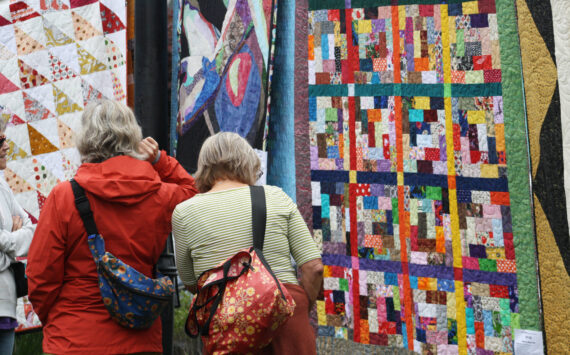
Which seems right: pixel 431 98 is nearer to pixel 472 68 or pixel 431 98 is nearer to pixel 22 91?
pixel 472 68

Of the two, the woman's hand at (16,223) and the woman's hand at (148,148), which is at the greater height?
the woman's hand at (148,148)

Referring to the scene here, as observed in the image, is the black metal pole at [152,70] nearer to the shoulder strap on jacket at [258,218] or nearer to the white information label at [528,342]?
the shoulder strap on jacket at [258,218]

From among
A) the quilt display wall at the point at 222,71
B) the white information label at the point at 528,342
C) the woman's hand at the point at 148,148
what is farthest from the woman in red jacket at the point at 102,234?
the white information label at the point at 528,342

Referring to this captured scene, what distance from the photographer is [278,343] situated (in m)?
1.78

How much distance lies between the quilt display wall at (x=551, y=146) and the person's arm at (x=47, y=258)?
6.79 ft

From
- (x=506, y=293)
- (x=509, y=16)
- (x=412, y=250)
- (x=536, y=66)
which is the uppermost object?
(x=509, y=16)

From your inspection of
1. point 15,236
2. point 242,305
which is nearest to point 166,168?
point 15,236

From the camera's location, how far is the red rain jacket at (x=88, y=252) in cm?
181

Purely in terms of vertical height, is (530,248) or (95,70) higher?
(95,70)

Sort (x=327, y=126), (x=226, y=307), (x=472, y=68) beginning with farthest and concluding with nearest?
(x=327, y=126), (x=472, y=68), (x=226, y=307)

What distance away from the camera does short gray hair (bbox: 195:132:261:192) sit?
1925 millimetres

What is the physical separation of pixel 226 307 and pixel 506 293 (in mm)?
1598

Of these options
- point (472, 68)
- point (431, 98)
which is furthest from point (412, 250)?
point (472, 68)

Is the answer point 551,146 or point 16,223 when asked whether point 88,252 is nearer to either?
point 16,223
